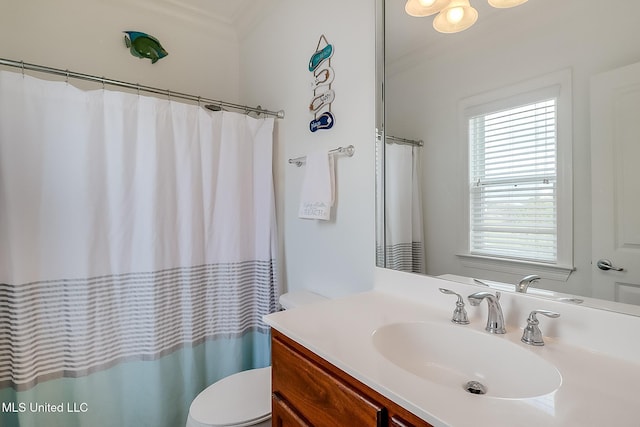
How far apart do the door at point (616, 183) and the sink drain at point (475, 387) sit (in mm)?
375

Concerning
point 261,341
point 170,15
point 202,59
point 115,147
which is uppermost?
point 170,15

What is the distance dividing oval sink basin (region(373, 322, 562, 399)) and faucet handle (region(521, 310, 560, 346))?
0.04 meters

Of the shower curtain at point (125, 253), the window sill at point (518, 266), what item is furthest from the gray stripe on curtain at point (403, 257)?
the shower curtain at point (125, 253)

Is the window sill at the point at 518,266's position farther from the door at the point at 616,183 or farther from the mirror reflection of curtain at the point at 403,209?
the mirror reflection of curtain at the point at 403,209

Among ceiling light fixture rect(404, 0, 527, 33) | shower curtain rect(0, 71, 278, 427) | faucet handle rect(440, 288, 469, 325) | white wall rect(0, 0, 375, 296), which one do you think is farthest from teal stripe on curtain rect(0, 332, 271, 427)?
ceiling light fixture rect(404, 0, 527, 33)

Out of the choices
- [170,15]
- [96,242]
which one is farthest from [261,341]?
[170,15]

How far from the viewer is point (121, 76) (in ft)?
6.53

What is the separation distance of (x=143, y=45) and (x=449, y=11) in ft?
5.97

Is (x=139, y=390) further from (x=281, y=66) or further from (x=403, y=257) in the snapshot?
(x=281, y=66)

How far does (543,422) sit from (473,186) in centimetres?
71

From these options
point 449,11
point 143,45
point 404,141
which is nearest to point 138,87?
point 143,45

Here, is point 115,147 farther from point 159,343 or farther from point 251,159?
point 159,343

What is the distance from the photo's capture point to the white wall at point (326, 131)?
1333 mm

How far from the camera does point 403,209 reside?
1253 mm
